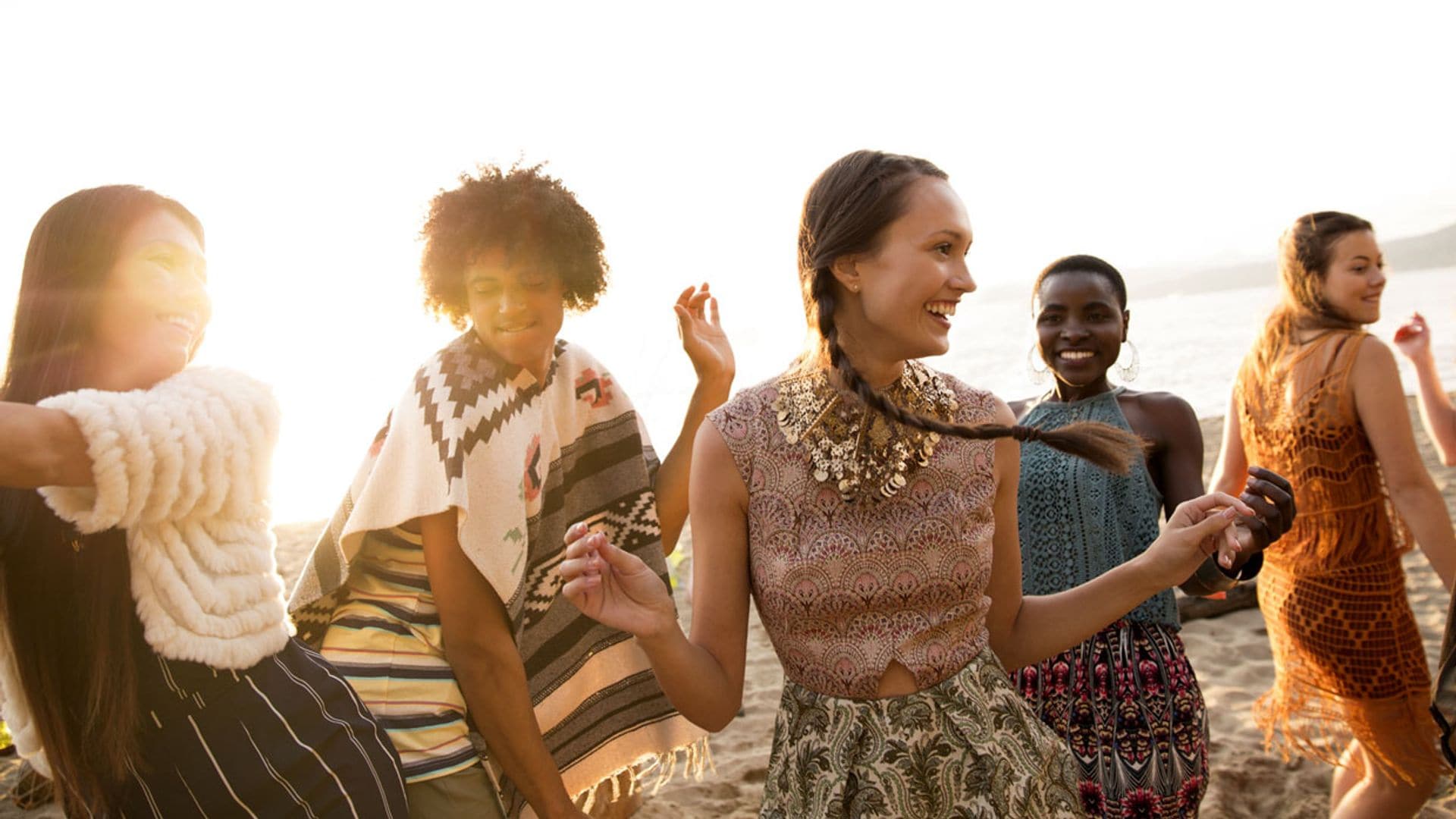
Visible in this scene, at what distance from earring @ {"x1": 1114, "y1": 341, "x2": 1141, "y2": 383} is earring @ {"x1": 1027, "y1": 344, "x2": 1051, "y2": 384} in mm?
217

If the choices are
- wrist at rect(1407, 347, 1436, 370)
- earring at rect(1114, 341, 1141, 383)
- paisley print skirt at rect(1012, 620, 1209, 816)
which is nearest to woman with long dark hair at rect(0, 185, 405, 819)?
paisley print skirt at rect(1012, 620, 1209, 816)

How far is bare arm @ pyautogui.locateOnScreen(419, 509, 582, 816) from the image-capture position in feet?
6.33

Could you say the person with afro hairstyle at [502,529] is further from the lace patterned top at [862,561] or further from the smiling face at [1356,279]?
the smiling face at [1356,279]

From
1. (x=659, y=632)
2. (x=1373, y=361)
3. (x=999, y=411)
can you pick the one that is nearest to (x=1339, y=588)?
(x=1373, y=361)

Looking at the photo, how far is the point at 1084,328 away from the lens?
291 centimetres

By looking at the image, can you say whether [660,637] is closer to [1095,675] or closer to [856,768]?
[856,768]

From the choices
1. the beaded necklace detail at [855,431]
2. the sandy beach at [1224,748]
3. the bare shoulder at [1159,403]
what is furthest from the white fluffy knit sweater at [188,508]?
the sandy beach at [1224,748]

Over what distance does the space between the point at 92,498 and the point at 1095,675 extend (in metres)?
2.31

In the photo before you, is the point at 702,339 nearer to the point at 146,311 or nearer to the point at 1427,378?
the point at 146,311

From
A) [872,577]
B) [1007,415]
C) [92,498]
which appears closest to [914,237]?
[1007,415]

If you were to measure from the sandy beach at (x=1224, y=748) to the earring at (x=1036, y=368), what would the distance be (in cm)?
199

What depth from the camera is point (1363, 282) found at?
321cm

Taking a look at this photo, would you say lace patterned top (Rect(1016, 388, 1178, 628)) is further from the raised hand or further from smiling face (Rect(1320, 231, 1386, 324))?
the raised hand

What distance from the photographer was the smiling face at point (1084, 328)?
2914 mm
